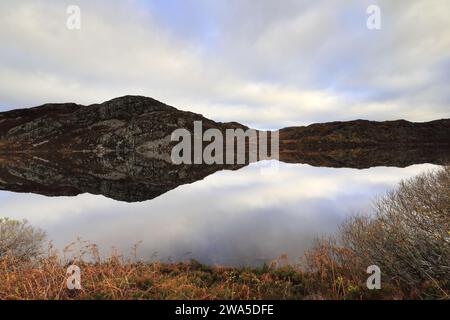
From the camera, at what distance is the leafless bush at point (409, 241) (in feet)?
47.6

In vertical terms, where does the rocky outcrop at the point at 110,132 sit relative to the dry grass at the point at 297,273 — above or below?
above

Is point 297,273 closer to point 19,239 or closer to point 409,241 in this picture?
point 409,241

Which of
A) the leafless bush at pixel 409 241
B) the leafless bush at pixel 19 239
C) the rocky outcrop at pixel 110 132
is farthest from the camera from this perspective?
the rocky outcrop at pixel 110 132

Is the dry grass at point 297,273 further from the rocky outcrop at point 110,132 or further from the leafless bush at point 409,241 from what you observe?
the rocky outcrop at point 110,132

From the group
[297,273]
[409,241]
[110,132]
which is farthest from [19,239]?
[110,132]

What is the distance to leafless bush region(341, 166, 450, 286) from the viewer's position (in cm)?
1450

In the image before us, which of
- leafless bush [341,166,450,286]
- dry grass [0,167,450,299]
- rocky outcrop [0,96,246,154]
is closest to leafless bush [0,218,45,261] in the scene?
dry grass [0,167,450,299]

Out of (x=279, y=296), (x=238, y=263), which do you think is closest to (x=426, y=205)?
(x=238, y=263)

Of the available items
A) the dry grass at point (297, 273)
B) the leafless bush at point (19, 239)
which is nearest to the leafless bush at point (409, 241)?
the dry grass at point (297, 273)

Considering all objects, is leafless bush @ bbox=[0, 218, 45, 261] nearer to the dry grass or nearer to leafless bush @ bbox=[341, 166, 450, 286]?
the dry grass

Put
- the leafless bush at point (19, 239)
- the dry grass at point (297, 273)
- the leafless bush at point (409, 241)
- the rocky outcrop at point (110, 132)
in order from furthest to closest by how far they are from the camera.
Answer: the rocky outcrop at point (110, 132) → the leafless bush at point (19, 239) → the leafless bush at point (409, 241) → the dry grass at point (297, 273)

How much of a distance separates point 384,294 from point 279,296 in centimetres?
327

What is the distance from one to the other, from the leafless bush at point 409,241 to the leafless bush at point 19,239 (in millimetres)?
21841

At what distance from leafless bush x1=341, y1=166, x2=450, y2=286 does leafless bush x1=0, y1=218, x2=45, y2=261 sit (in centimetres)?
2184
